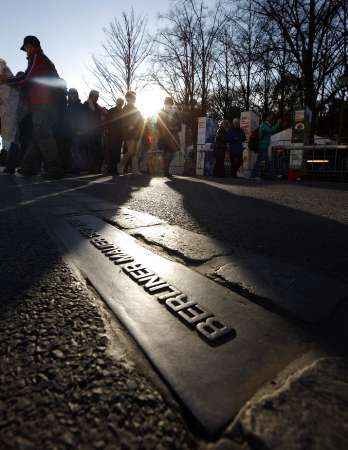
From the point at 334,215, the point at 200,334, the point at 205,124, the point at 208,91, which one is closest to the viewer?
the point at 200,334

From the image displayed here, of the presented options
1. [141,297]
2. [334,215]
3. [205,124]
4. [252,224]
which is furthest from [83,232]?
[205,124]

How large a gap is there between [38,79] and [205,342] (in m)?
4.65

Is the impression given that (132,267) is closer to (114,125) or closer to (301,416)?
(301,416)

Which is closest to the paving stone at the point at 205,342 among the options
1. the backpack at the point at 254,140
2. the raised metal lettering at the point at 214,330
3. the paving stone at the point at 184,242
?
the raised metal lettering at the point at 214,330

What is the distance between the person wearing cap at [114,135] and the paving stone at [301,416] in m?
7.02

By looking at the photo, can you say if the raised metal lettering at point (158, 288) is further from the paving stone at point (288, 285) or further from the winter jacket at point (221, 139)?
the winter jacket at point (221, 139)

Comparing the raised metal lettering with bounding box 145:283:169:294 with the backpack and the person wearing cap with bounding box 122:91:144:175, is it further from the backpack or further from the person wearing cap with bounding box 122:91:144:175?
the backpack

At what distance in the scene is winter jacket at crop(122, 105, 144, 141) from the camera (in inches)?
276

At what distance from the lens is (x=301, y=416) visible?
0.48m

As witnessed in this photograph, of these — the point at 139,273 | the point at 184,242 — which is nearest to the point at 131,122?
the point at 184,242

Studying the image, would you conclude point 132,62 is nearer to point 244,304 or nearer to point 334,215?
point 334,215

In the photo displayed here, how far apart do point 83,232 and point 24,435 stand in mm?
1258

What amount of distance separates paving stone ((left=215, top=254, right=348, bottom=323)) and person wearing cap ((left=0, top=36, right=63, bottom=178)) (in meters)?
4.25

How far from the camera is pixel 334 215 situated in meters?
2.25
